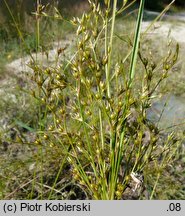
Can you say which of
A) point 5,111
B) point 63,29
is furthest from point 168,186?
point 63,29

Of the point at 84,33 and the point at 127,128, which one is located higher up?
the point at 84,33

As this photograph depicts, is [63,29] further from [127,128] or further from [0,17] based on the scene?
[127,128]

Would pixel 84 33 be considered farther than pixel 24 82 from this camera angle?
No

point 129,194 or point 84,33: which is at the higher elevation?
point 84,33

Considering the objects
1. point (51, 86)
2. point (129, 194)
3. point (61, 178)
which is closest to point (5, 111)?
point (61, 178)

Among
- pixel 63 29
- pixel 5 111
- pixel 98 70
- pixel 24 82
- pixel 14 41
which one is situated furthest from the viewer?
pixel 63 29

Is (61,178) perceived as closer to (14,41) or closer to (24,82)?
(24,82)

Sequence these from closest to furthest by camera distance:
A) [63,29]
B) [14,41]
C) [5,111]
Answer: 1. [5,111]
2. [14,41]
3. [63,29]

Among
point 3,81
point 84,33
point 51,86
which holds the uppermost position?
point 84,33

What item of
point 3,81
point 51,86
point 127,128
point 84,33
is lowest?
point 3,81
